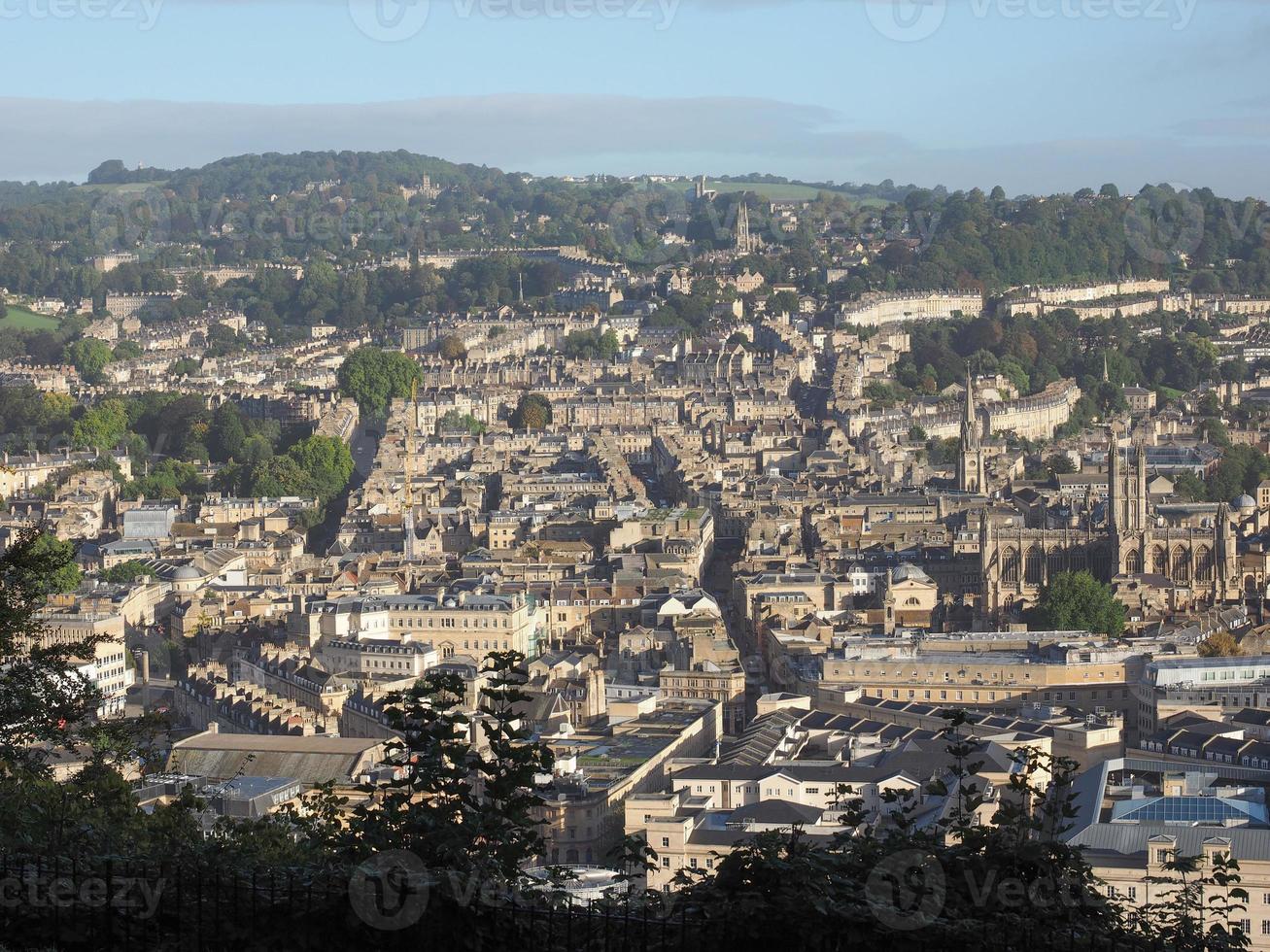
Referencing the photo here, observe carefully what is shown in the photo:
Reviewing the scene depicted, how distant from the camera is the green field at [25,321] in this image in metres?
96.7

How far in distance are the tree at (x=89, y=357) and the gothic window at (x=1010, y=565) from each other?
137ft

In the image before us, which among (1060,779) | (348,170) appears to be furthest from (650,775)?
(348,170)

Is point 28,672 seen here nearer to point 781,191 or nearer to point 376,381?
point 376,381

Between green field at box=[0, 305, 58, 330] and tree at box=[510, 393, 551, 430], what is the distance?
106ft

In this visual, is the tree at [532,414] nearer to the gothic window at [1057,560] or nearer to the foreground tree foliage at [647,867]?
the gothic window at [1057,560]

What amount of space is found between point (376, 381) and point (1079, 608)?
119ft

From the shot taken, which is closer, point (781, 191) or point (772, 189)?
point (781, 191)

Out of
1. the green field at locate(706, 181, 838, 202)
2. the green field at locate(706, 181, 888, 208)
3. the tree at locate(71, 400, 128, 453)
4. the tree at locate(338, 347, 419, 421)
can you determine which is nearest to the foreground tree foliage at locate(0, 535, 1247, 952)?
the tree at locate(71, 400, 128, 453)

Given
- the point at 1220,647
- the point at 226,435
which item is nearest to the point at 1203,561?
the point at 1220,647

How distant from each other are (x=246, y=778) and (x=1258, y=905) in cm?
993

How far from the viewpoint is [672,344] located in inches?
3167

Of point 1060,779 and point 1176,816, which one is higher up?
point 1060,779

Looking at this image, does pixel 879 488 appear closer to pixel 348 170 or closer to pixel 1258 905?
pixel 1258 905

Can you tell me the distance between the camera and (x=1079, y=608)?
124 ft
